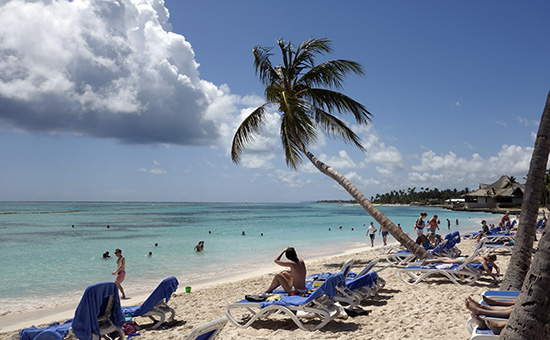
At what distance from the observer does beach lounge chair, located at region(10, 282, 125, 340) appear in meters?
4.02

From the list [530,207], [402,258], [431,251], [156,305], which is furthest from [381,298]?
[402,258]

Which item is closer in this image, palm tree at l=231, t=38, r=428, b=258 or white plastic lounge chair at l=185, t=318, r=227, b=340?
white plastic lounge chair at l=185, t=318, r=227, b=340

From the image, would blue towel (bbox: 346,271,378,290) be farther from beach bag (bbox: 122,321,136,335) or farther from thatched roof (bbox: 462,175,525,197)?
thatched roof (bbox: 462,175,525,197)

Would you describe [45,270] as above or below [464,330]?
below

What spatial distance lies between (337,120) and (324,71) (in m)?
1.63

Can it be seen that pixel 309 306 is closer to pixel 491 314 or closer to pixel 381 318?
pixel 381 318

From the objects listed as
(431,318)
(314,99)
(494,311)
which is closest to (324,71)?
(314,99)

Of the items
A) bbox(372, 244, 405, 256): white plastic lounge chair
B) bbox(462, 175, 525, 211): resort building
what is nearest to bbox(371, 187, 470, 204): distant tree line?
bbox(462, 175, 525, 211): resort building

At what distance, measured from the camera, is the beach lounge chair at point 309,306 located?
16.0 feet

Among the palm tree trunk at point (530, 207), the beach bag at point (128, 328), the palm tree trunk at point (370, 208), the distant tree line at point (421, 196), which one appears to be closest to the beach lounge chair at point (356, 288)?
the palm tree trunk at point (530, 207)

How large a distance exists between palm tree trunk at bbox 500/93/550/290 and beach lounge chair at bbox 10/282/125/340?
17.1 ft

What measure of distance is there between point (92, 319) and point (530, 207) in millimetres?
5624

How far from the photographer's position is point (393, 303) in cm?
607

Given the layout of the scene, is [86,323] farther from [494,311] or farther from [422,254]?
[422,254]
